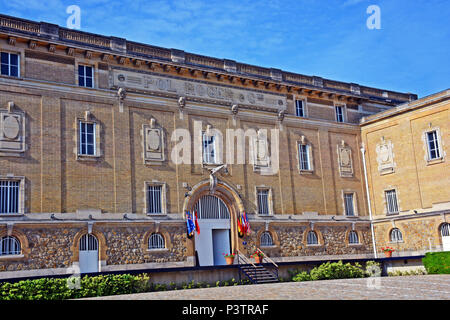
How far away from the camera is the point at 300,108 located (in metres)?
33.9

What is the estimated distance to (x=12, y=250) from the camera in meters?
22.3

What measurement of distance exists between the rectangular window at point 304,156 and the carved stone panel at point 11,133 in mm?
17077

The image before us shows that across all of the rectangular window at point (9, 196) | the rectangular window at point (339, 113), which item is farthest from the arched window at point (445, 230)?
the rectangular window at point (9, 196)

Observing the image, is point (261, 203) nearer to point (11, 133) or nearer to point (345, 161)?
point (345, 161)

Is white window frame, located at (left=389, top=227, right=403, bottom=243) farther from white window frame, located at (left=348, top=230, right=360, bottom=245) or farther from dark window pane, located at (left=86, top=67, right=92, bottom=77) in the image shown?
dark window pane, located at (left=86, top=67, right=92, bottom=77)

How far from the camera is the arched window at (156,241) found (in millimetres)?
Answer: 26080

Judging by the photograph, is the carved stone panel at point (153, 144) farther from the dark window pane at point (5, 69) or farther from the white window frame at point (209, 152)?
the dark window pane at point (5, 69)

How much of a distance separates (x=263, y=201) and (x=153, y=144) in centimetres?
772

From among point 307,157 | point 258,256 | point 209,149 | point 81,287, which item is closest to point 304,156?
point 307,157

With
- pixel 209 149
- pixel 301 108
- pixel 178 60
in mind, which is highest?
pixel 178 60

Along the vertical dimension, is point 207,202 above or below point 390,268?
above

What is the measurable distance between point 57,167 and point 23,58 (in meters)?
5.49
